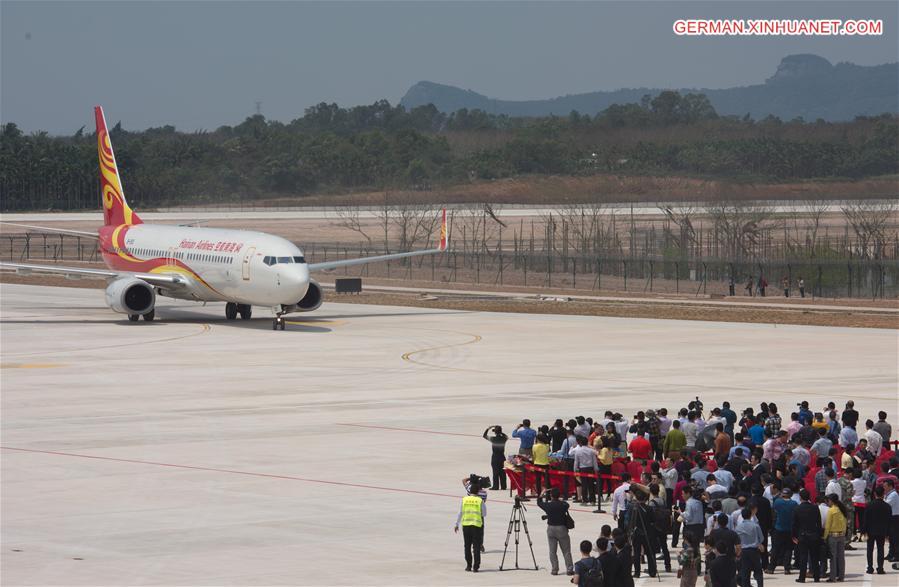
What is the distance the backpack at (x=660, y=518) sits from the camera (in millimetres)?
23766

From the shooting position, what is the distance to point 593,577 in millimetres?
19484

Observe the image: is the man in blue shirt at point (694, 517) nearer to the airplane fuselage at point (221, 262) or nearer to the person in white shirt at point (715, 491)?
the person in white shirt at point (715, 491)

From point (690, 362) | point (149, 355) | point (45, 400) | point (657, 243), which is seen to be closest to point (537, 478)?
point (45, 400)

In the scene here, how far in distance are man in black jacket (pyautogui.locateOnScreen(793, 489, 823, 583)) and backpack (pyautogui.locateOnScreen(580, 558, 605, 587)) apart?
18.6 feet

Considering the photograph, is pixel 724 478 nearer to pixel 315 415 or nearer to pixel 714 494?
pixel 714 494

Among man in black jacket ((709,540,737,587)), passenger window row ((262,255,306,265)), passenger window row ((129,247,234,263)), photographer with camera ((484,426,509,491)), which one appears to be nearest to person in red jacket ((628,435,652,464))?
photographer with camera ((484,426,509,491))

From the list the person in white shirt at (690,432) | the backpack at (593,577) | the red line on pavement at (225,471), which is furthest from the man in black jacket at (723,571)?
the person in white shirt at (690,432)

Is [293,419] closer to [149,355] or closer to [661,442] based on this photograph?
[661,442]

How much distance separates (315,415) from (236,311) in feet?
105

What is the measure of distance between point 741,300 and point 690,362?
112 feet

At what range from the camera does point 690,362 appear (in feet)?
179

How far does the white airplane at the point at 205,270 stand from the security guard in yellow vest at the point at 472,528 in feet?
133

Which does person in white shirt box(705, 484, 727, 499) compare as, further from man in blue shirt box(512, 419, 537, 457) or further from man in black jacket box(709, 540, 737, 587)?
man in blue shirt box(512, 419, 537, 457)

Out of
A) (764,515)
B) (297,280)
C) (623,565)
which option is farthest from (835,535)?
(297,280)
